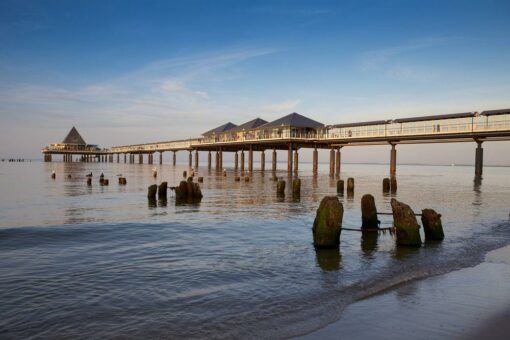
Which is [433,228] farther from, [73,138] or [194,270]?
[73,138]

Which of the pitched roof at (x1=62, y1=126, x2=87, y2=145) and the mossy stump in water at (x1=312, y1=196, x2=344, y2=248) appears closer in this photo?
the mossy stump in water at (x1=312, y1=196, x2=344, y2=248)

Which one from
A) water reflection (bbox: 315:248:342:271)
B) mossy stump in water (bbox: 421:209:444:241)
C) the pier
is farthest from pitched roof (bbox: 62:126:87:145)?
mossy stump in water (bbox: 421:209:444:241)

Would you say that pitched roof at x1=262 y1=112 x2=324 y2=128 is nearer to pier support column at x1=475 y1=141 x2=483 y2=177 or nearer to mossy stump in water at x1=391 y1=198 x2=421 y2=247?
pier support column at x1=475 y1=141 x2=483 y2=177

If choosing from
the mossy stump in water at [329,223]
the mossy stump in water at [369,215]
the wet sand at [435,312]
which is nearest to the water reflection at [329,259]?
the mossy stump in water at [329,223]

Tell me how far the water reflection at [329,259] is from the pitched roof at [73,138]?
497 feet

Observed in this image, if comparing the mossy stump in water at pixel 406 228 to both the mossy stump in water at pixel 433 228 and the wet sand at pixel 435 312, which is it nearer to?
the mossy stump in water at pixel 433 228

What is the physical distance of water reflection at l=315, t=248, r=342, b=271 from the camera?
10153 millimetres

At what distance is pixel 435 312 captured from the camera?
682cm

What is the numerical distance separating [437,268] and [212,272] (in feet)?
18.0

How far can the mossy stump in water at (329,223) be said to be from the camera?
12.0 metres

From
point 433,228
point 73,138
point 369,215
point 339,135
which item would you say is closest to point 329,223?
point 369,215

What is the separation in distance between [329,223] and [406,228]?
8.23 ft

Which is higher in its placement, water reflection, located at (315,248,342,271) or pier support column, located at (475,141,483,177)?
pier support column, located at (475,141,483,177)

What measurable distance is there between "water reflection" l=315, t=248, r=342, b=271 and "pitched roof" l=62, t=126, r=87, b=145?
151m
